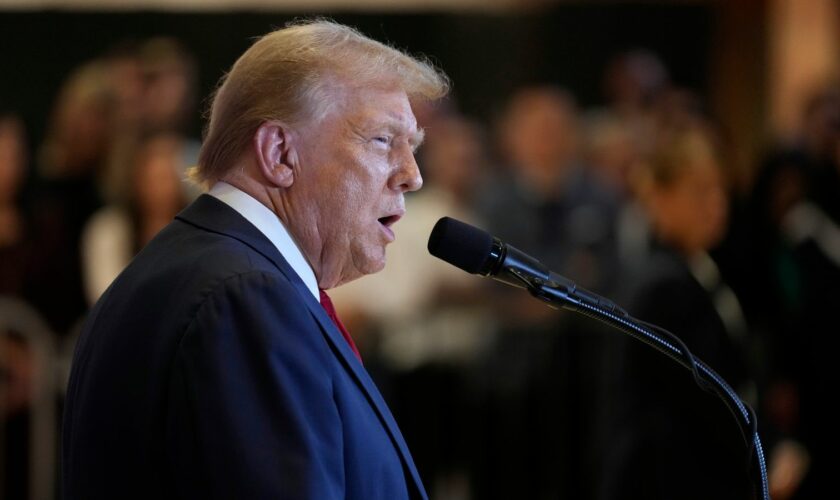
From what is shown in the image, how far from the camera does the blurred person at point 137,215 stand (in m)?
5.01

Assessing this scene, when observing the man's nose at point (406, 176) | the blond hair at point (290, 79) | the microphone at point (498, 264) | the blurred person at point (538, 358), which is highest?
the blond hair at point (290, 79)

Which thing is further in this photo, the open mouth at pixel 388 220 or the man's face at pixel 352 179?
the open mouth at pixel 388 220

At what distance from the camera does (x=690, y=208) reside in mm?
3936

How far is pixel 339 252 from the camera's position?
6.25 ft

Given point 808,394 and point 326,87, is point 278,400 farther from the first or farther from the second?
point 808,394

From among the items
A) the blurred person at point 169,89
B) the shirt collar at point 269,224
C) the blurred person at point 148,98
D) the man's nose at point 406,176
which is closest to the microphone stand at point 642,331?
the man's nose at point 406,176

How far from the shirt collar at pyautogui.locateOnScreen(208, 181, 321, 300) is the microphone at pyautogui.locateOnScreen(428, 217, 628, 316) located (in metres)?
0.18

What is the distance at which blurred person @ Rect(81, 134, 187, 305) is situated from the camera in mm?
5008

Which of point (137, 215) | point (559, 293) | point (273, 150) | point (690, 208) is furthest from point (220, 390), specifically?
point (137, 215)

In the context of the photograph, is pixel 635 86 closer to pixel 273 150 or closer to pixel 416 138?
pixel 416 138

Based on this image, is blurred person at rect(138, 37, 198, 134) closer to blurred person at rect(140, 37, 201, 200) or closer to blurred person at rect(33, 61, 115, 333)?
blurred person at rect(140, 37, 201, 200)

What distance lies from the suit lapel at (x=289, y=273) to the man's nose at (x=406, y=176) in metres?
0.24

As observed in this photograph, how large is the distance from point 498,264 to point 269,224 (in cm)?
33

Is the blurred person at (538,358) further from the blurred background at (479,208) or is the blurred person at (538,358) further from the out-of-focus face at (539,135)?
the out-of-focus face at (539,135)
